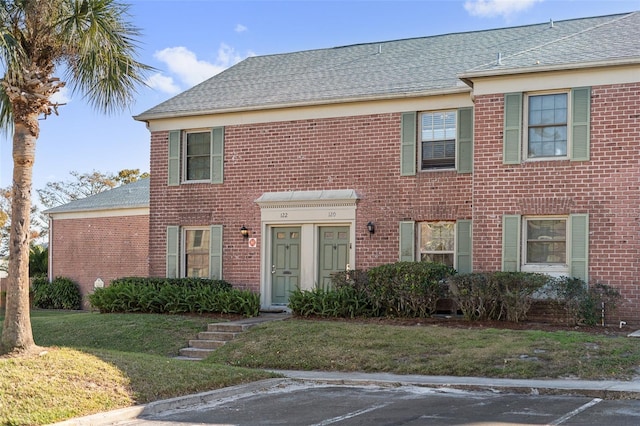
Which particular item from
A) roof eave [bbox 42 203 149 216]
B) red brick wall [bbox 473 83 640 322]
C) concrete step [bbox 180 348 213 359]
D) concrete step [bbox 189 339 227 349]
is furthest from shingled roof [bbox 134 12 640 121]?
roof eave [bbox 42 203 149 216]

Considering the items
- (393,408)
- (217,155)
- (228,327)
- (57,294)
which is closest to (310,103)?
(217,155)

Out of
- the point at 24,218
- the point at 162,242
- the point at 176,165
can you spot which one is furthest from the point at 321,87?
the point at 24,218

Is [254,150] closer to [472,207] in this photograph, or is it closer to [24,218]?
[472,207]

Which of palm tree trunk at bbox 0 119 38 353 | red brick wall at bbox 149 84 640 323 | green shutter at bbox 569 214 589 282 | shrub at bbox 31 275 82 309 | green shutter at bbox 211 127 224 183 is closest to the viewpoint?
palm tree trunk at bbox 0 119 38 353

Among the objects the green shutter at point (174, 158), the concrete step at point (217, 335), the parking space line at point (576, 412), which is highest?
the green shutter at point (174, 158)

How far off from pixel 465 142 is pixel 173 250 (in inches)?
330

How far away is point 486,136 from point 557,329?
4.35 meters

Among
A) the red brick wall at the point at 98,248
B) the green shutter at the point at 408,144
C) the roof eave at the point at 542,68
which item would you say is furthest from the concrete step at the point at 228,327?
the red brick wall at the point at 98,248

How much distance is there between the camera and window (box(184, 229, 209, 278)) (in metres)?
21.5

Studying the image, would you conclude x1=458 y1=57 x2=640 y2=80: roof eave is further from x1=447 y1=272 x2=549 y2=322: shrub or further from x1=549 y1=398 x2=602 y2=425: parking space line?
x1=549 y1=398 x2=602 y2=425: parking space line

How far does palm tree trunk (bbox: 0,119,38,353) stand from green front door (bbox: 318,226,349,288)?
889 cm

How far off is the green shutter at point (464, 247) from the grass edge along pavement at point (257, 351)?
2609 mm

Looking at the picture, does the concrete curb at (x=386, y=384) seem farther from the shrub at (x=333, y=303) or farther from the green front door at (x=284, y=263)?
the green front door at (x=284, y=263)

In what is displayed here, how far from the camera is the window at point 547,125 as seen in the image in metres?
16.8
